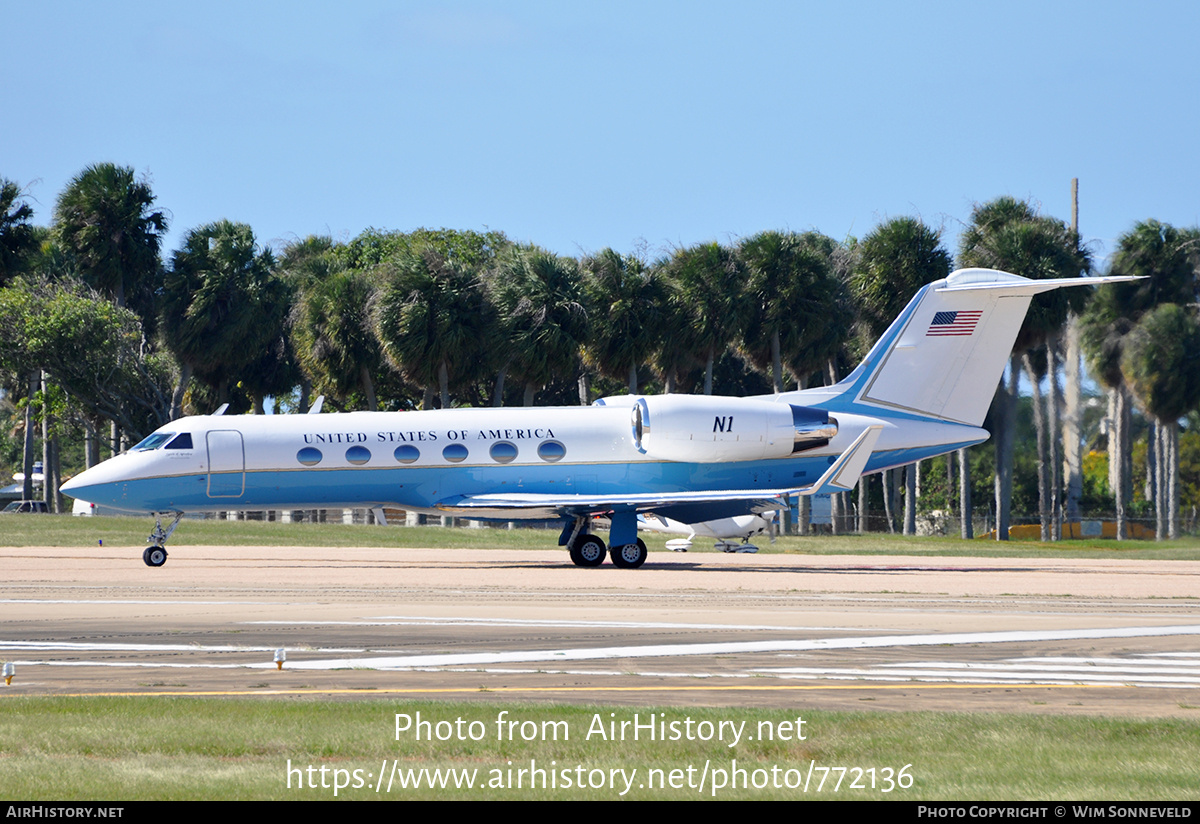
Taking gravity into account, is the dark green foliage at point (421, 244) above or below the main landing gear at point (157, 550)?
above

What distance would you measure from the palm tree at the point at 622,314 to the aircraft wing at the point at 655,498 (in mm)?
24524

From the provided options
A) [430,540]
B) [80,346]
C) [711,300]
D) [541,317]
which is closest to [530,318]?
[541,317]

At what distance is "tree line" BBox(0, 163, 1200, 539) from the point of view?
54.4 metres

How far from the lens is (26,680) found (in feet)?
38.0

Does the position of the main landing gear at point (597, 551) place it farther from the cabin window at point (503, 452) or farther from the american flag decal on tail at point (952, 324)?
the american flag decal on tail at point (952, 324)

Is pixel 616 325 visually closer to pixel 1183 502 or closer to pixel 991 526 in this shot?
pixel 991 526

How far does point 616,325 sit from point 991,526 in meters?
24.4

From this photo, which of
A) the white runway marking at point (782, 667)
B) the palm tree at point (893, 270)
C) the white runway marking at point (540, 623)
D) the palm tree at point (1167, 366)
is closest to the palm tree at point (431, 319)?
the palm tree at point (893, 270)

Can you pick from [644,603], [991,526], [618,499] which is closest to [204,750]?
[644,603]

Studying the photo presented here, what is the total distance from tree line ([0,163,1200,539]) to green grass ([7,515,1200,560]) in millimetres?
11072

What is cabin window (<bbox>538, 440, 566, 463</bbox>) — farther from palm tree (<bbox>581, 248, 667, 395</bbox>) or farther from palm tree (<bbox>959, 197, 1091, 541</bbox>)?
palm tree (<bbox>959, 197, 1091, 541</bbox>)

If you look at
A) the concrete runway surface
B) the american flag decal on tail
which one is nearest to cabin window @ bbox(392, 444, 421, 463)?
the concrete runway surface

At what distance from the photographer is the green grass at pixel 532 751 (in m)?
7.51

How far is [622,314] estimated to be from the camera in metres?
55.0
